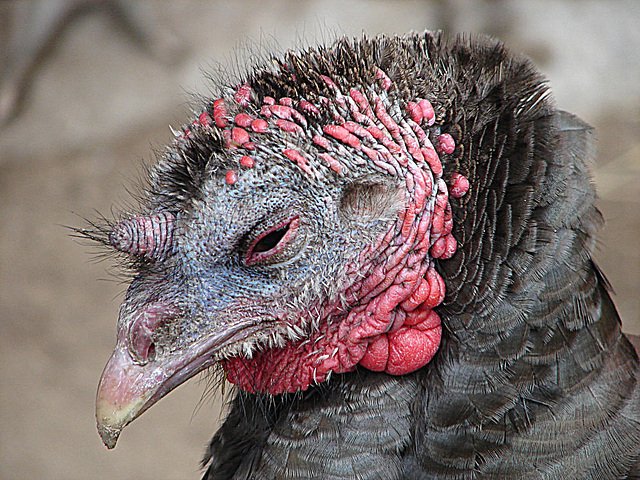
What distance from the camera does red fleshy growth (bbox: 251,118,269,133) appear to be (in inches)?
68.6

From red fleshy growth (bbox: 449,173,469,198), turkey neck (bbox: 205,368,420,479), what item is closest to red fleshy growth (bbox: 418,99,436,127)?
red fleshy growth (bbox: 449,173,469,198)

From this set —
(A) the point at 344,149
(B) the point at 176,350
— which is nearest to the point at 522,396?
(A) the point at 344,149

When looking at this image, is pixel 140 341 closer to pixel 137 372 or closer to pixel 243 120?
pixel 137 372

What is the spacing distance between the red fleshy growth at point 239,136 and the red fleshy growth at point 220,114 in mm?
54

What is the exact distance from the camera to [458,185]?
5.84 ft

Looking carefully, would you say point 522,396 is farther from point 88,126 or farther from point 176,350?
point 88,126

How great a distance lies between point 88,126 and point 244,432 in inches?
232

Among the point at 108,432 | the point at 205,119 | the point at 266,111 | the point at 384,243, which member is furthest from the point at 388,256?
the point at 108,432

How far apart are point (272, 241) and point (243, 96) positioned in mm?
378

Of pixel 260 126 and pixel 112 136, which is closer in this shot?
pixel 260 126

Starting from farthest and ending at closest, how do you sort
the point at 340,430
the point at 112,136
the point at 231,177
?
the point at 112,136 < the point at 340,430 < the point at 231,177

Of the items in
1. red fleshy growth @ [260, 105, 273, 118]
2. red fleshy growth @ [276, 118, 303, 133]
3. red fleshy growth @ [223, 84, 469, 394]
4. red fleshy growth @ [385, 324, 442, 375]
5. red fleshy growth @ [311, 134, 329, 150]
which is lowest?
red fleshy growth @ [385, 324, 442, 375]

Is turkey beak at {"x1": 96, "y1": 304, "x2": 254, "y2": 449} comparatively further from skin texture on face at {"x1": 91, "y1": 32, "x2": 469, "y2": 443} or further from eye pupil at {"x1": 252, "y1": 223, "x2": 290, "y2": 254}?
eye pupil at {"x1": 252, "y1": 223, "x2": 290, "y2": 254}

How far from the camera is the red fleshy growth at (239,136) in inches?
68.6
